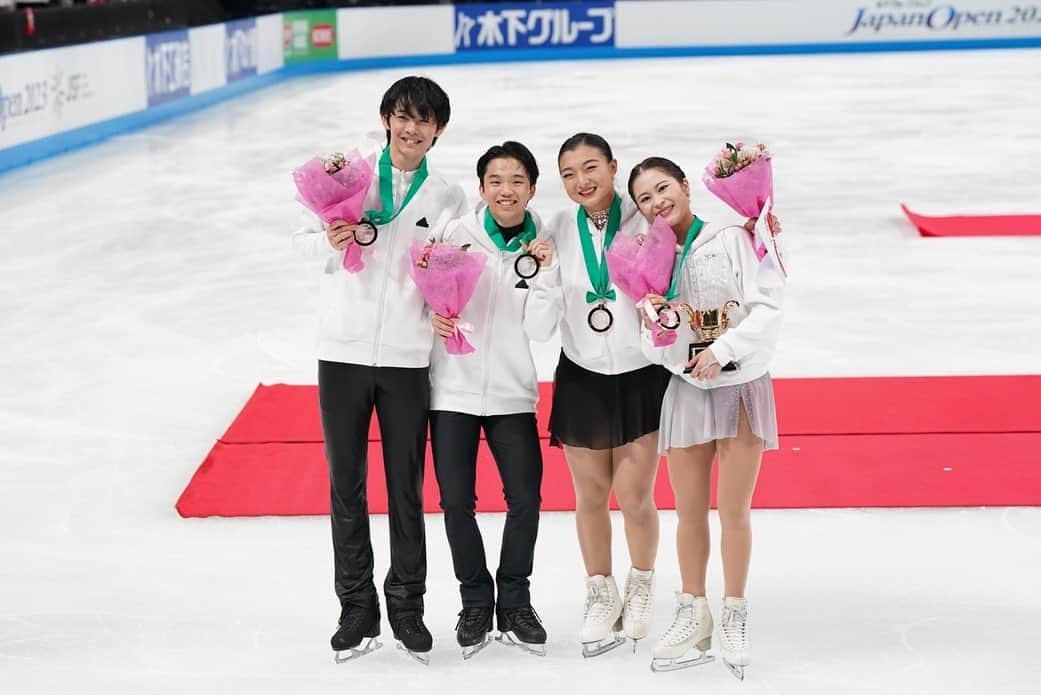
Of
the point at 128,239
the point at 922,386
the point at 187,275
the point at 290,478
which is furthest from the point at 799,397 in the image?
the point at 128,239

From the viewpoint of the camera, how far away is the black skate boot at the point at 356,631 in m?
3.34

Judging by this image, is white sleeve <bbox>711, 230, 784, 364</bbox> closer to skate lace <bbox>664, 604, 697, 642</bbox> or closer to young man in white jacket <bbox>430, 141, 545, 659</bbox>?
young man in white jacket <bbox>430, 141, 545, 659</bbox>

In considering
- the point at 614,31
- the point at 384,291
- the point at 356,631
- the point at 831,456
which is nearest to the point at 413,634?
the point at 356,631

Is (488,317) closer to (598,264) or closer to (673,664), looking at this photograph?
(598,264)

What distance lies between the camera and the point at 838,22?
22234mm

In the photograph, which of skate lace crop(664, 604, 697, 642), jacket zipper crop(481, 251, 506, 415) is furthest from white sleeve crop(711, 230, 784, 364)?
skate lace crop(664, 604, 697, 642)

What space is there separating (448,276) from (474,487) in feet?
1.79

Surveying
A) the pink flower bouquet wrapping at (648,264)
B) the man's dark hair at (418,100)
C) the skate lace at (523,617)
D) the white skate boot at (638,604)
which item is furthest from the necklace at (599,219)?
the skate lace at (523,617)

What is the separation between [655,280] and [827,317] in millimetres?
4045

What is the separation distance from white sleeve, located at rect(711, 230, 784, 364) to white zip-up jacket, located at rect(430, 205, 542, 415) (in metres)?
0.46

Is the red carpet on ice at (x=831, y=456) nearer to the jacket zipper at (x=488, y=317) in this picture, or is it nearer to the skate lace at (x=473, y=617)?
the skate lace at (x=473, y=617)

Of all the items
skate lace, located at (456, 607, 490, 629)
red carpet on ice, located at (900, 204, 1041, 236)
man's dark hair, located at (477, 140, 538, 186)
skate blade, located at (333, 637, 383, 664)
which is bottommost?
skate blade, located at (333, 637, 383, 664)

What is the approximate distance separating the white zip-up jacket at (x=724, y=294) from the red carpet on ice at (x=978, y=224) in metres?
6.17

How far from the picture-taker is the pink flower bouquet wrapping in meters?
3.04
